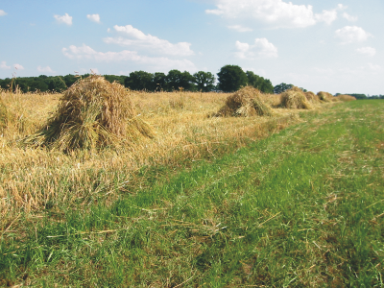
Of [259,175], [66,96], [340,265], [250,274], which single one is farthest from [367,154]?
[66,96]

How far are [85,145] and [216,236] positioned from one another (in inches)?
139

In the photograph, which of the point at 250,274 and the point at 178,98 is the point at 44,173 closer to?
the point at 250,274

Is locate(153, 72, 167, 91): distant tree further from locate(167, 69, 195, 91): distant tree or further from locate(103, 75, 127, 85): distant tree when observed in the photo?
locate(103, 75, 127, 85): distant tree

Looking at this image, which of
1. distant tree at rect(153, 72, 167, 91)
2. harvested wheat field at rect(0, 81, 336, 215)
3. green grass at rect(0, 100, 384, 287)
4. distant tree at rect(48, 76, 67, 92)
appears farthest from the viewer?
distant tree at rect(153, 72, 167, 91)

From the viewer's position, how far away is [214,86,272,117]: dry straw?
414 inches

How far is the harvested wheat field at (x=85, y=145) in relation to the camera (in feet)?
10.6

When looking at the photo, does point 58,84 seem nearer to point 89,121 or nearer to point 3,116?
point 3,116

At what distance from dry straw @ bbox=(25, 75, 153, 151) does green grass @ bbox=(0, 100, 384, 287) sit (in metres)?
2.01

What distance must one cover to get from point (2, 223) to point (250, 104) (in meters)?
9.56

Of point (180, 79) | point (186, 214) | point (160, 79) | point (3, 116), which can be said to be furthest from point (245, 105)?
point (180, 79)

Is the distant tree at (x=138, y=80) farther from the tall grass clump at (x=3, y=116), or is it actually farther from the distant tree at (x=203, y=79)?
the tall grass clump at (x=3, y=116)

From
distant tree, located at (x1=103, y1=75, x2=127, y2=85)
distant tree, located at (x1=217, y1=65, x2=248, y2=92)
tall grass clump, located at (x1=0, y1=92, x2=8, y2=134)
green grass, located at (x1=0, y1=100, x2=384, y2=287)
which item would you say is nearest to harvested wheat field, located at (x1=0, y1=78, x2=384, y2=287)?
green grass, located at (x1=0, y1=100, x2=384, y2=287)

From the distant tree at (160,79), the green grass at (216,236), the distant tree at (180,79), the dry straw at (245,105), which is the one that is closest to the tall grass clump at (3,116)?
the green grass at (216,236)

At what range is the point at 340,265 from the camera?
201cm
